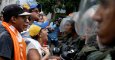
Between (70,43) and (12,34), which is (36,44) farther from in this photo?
(12,34)

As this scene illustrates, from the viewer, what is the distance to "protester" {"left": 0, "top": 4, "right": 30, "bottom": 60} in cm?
429

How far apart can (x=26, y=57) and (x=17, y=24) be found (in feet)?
1.77

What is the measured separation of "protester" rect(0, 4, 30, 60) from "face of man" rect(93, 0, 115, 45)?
9.08ft

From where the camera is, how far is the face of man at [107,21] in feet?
5.24

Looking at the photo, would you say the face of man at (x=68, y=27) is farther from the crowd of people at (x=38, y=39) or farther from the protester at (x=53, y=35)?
the protester at (x=53, y=35)

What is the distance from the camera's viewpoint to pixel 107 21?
1.61 m

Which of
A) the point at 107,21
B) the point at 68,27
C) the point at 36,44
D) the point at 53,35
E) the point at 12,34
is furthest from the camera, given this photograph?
the point at 53,35

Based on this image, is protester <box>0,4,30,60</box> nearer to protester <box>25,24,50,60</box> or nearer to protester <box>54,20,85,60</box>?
protester <box>25,24,50,60</box>

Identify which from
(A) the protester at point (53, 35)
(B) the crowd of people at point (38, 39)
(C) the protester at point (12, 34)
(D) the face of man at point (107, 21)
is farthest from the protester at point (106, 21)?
(A) the protester at point (53, 35)

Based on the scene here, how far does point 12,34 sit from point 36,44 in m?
0.87

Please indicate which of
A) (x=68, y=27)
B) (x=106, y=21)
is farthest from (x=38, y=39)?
(x=106, y=21)

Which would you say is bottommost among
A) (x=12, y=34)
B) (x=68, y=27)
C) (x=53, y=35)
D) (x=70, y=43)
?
(x=53, y=35)

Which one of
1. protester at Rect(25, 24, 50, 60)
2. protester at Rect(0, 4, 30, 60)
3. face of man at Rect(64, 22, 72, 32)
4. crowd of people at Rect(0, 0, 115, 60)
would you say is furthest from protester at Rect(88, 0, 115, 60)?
face of man at Rect(64, 22, 72, 32)

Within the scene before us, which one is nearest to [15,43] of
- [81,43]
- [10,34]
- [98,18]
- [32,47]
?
[10,34]
